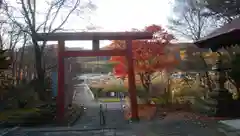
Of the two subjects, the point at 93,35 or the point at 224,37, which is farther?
the point at 93,35

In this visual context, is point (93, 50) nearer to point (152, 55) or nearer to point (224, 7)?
point (152, 55)

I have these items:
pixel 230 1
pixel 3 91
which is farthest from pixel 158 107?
pixel 3 91

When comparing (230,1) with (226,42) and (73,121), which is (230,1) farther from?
(73,121)

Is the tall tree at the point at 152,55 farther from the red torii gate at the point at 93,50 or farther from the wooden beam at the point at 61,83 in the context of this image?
the wooden beam at the point at 61,83

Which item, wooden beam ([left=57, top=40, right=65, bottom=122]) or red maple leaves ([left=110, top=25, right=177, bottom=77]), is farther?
red maple leaves ([left=110, top=25, right=177, bottom=77])

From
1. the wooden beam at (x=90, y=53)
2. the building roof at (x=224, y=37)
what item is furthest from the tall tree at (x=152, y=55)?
the building roof at (x=224, y=37)

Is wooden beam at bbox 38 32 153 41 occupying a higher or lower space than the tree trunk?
higher

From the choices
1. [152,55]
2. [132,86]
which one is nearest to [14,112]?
[132,86]

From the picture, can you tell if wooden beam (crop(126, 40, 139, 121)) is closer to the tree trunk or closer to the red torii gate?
the red torii gate

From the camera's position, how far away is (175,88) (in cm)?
1858

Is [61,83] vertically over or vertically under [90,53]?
under

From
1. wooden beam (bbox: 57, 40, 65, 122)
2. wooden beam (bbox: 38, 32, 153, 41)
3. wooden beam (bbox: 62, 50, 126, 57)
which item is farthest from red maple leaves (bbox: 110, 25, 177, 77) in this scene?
wooden beam (bbox: 57, 40, 65, 122)

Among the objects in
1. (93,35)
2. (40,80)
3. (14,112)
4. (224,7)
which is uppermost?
(224,7)

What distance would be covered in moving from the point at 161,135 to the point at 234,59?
259 inches
